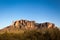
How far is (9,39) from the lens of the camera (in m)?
15.3

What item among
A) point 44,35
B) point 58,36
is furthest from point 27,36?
point 58,36

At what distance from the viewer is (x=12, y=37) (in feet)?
51.1

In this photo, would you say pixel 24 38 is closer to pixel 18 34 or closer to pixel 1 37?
pixel 18 34

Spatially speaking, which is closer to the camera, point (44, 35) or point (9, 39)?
point (9, 39)

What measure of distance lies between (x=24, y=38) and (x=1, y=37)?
1662 mm

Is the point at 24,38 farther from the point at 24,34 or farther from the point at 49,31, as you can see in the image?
the point at 49,31

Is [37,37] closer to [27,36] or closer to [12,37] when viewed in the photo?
[27,36]

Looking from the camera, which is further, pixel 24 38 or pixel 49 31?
pixel 49 31

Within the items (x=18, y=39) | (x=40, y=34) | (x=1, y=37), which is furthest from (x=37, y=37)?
(x=1, y=37)

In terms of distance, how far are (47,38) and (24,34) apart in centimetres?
179

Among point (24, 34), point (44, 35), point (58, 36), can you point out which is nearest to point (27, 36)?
point (24, 34)

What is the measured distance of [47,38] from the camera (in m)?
16.3

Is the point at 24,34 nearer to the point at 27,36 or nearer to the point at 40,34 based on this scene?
the point at 27,36

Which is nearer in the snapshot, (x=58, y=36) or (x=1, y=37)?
(x=1, y=37)
